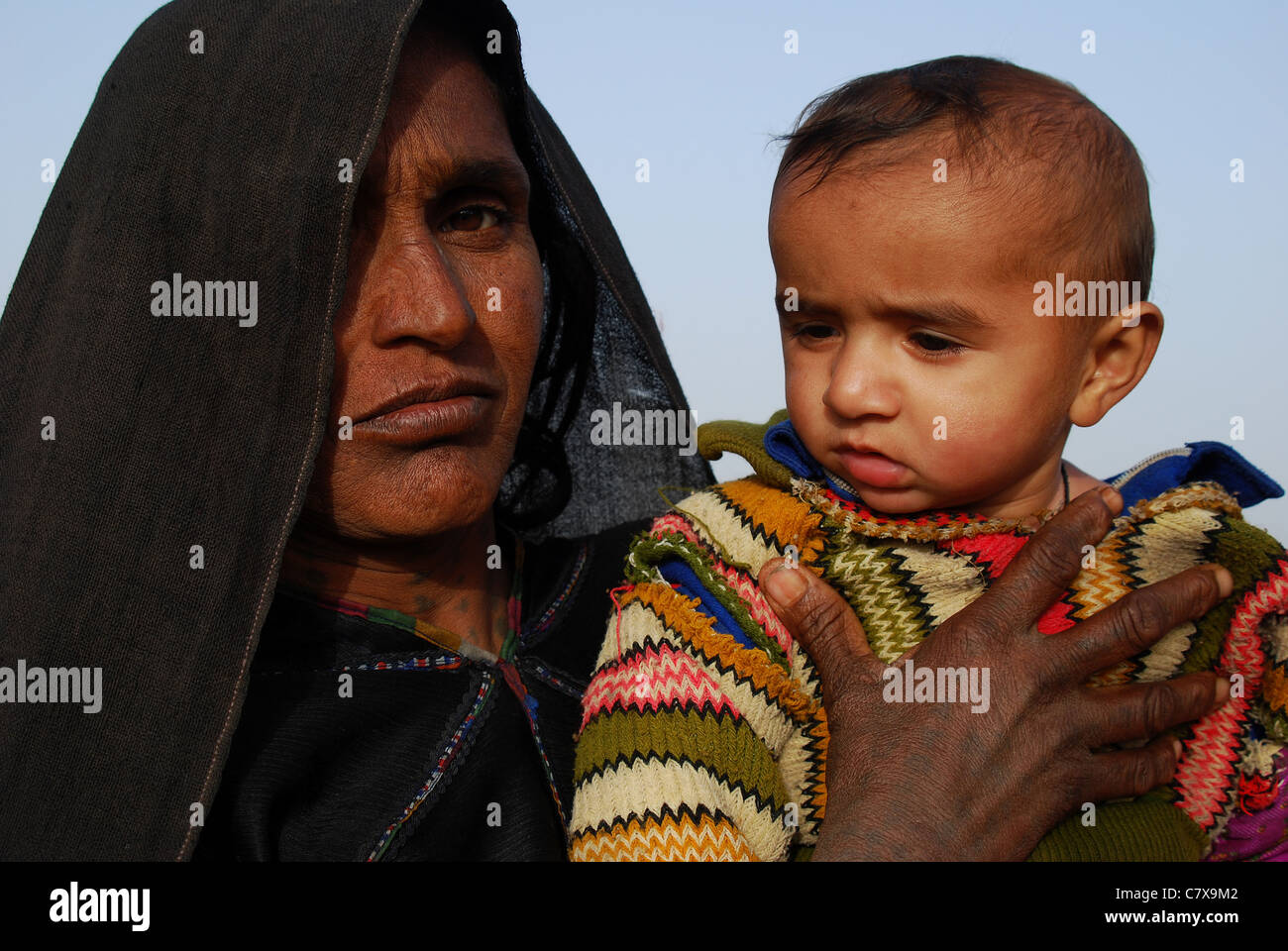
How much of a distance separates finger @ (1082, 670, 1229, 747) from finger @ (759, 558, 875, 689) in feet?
1.60

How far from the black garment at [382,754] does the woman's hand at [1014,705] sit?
2.17 feet

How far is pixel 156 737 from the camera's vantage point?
2092 millimetres

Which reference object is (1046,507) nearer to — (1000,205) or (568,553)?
(1000,205)

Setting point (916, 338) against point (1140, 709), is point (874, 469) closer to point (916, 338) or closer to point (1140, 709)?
point (916, 338)

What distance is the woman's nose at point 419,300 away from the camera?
246 cm

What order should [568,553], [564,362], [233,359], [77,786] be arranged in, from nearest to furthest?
[77,786] < [233,359] < [568,553] < [564,362]

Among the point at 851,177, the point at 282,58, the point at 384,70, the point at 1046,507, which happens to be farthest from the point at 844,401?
the point at 282,58

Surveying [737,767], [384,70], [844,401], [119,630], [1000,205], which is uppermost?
[384,70]

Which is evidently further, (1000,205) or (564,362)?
(564,362)

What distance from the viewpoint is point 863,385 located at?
2.31 metres

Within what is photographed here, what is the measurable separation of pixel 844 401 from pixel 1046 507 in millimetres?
627

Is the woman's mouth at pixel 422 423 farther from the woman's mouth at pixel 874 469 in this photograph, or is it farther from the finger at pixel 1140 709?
the finger at pixel 1140 709

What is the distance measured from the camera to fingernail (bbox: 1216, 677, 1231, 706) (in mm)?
2500
